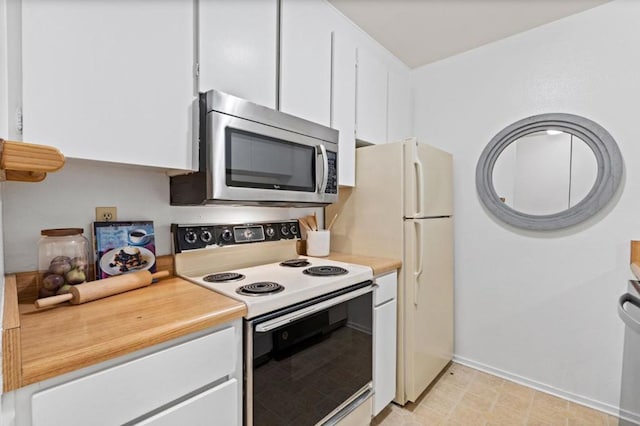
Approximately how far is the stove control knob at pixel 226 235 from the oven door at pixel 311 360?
1.91ft

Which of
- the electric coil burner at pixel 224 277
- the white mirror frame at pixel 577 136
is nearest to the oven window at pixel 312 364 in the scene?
the electric coil burner at pixel 224 277

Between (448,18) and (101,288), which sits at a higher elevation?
(448,18)

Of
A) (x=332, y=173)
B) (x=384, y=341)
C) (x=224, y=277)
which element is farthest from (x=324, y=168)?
(x=384, y=341)

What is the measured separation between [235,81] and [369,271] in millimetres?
1118

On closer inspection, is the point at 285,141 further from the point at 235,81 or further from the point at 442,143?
the point at 442,143

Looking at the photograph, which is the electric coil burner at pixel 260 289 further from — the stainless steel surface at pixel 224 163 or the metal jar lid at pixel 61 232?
the metal jar lid at pixel 61 232

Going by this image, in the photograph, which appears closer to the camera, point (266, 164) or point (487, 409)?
point (266, 164)

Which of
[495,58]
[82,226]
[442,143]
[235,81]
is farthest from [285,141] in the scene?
[495,58]

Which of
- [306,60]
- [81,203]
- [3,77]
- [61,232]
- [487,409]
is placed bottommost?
[487,409]

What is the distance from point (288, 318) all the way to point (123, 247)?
29.2 inches

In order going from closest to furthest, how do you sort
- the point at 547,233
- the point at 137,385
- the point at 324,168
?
the point at 137,385 → the point at 324,168 → the point at 547,233

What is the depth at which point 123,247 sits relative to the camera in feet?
4.02

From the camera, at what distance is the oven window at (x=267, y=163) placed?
1257 millimetres

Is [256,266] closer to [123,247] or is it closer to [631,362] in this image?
[123,247]
